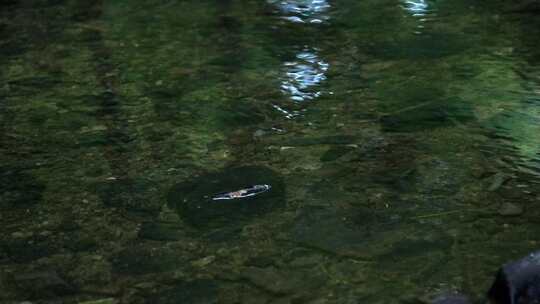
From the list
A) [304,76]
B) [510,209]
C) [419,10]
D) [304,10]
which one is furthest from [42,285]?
[419,10]

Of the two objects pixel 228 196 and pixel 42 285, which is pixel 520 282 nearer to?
pixel 228 196

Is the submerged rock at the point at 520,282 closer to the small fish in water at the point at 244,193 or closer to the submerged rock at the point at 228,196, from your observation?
the submerged rock at the point at 228,196

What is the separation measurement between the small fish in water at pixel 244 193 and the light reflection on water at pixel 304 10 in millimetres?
2541

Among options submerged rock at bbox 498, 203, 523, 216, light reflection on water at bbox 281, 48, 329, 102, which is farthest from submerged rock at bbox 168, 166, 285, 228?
light reflection on water at bbox 281, 48, 329, 102

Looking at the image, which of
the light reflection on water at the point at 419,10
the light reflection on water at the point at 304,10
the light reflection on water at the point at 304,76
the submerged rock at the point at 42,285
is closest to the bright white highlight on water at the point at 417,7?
the light reflection on water at the point at 419,10

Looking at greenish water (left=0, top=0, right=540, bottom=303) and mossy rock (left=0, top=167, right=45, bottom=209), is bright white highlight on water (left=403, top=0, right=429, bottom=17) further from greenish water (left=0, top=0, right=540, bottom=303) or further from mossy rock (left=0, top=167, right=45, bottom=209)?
mossy rock (left=0, top=167, right=45, bottom=209)

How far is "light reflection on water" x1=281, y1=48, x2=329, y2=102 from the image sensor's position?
3895mm

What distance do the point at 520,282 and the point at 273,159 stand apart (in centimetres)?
139

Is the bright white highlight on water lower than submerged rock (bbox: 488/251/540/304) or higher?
lower

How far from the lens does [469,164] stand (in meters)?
3.01

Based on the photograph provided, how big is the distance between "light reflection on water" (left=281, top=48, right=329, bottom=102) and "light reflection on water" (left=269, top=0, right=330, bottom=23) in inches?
31.0

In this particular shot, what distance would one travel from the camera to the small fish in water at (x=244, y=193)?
2.88 m

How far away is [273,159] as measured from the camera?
3.18m

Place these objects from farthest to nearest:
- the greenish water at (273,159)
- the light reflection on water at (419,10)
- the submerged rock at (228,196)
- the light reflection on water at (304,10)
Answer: the light reflection on water at (304,10), the light reflection on water at (419,10), the submerged rock at (228,196), the greenish water at (273,159)
